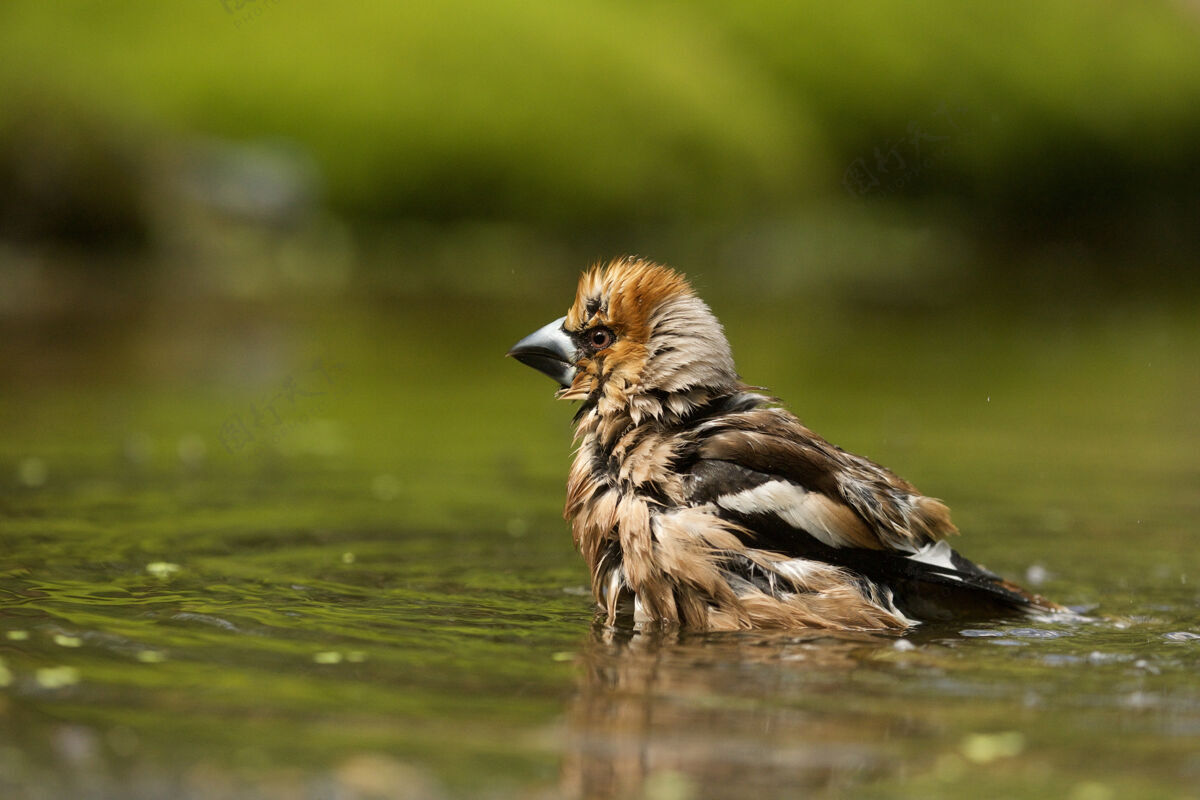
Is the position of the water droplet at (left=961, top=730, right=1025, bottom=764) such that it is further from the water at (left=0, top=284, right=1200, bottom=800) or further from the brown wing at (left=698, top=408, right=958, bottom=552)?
the brown wing at (left=698, top=408, right=958, bottom=552)

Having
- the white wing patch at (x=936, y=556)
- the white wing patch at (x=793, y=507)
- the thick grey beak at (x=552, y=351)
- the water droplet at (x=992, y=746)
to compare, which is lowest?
the water droplet at (x=992, y=746)

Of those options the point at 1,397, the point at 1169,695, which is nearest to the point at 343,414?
the point at 1,397

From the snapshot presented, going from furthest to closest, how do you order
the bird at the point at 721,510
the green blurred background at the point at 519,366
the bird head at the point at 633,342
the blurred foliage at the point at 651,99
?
the blurred foliage at the point at 651,99, the bird head at the point at 633,342, the bird at the point at 721,510, the green blurred background at the point at 519,366

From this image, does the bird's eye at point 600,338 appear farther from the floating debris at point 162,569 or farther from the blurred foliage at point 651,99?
the blurred foliage at point 651,99

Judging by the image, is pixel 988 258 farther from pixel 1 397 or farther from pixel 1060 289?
pixel 1 397

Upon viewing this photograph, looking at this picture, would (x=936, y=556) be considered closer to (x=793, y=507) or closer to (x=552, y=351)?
(x=793, y=507)

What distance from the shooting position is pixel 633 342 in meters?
6.79

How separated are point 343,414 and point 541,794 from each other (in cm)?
1013

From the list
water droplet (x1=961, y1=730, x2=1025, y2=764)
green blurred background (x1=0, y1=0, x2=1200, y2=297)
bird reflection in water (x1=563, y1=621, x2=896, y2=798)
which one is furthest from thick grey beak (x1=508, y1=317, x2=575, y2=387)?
green blurred background (x1=0, y1=0, x2=1200, y2=297)

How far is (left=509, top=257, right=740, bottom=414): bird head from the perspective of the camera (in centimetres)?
663

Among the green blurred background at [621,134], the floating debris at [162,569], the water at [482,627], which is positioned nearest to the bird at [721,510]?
the water at [482,627]

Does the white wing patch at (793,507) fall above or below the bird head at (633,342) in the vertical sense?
below

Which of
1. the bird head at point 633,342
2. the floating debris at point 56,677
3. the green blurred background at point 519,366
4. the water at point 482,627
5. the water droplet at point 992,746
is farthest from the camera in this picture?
the bird head at point 633,342

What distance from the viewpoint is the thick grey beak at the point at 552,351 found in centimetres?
698
